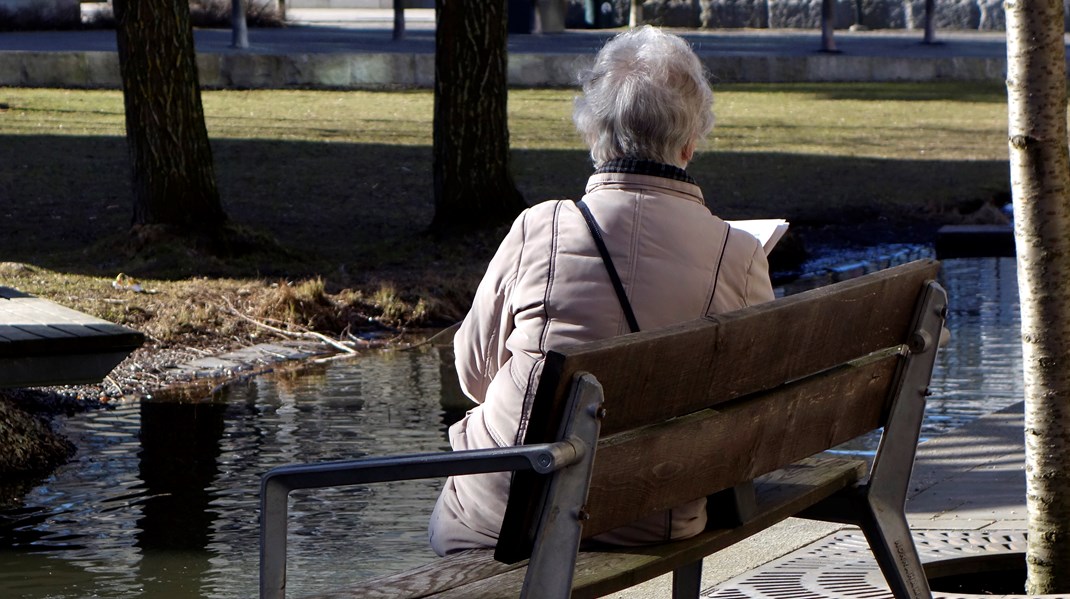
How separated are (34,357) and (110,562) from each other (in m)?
0.81

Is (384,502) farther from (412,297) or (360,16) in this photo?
(360,16)

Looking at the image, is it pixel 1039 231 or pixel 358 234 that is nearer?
pixel 1039 231

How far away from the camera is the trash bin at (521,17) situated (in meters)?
32.3

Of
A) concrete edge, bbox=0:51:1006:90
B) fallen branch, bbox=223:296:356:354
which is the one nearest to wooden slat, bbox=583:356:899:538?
fallen branch, bbox=223:296:356:354

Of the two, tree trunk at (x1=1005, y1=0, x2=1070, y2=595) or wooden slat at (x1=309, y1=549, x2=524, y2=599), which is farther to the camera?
tree trunk at (x1=1005, y1=0, x2=1070, y2=595)

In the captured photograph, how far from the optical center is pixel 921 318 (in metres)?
3.47

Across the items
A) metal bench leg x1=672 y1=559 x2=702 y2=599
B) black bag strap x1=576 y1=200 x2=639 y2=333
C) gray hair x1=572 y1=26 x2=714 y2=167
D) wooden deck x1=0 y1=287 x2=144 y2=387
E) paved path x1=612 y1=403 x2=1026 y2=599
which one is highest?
gray hair x1=572 y1=26 x2=714 y2=167

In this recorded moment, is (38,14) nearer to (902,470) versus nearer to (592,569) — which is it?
(902,470)

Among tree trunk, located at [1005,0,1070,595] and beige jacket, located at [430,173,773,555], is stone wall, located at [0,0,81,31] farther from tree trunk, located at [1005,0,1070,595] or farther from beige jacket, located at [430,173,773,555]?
beige jacket, located at [430,173,773,555]

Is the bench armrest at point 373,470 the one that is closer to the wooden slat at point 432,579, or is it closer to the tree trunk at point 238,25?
the wooden slat at point 432,579

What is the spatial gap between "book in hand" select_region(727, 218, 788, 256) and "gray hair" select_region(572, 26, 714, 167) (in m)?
0.22

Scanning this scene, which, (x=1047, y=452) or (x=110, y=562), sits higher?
(x=1047, y=452)

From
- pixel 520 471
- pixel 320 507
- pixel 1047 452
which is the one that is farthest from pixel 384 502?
pixel 520 471

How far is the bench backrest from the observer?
2623 millimetres
